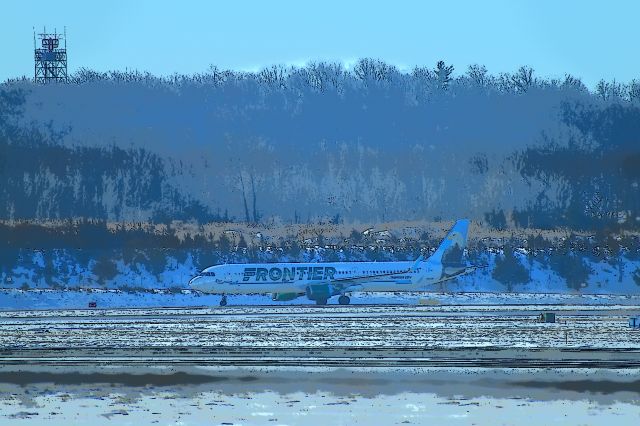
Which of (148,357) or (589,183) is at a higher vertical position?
(589,183)

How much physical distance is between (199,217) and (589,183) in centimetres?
3980

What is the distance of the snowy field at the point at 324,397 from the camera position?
95.3 feet

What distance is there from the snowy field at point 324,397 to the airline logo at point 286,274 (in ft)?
172

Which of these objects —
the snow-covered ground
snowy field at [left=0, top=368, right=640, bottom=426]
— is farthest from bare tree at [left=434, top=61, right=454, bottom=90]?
snowy field at [left=0, top=368, right=640, bottom=426]

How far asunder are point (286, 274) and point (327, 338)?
38.9m

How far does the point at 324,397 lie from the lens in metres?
32.9

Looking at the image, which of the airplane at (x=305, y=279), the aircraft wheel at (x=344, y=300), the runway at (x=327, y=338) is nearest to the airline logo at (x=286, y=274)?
the airplane at (x=305, y=279)

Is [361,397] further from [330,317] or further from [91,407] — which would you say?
[330,317]

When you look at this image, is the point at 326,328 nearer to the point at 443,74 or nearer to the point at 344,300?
the point at 344,300

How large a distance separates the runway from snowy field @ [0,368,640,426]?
3288 millimetres

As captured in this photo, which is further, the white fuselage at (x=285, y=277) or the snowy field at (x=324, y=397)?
the white fuselage at (x=285, y=277)

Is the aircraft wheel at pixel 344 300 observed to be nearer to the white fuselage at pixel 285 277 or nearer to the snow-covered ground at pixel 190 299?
the white fuselage at pixel 285 277

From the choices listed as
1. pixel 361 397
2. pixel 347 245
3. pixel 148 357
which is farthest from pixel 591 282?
pixel 361 397

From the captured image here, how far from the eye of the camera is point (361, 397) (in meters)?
32.8
